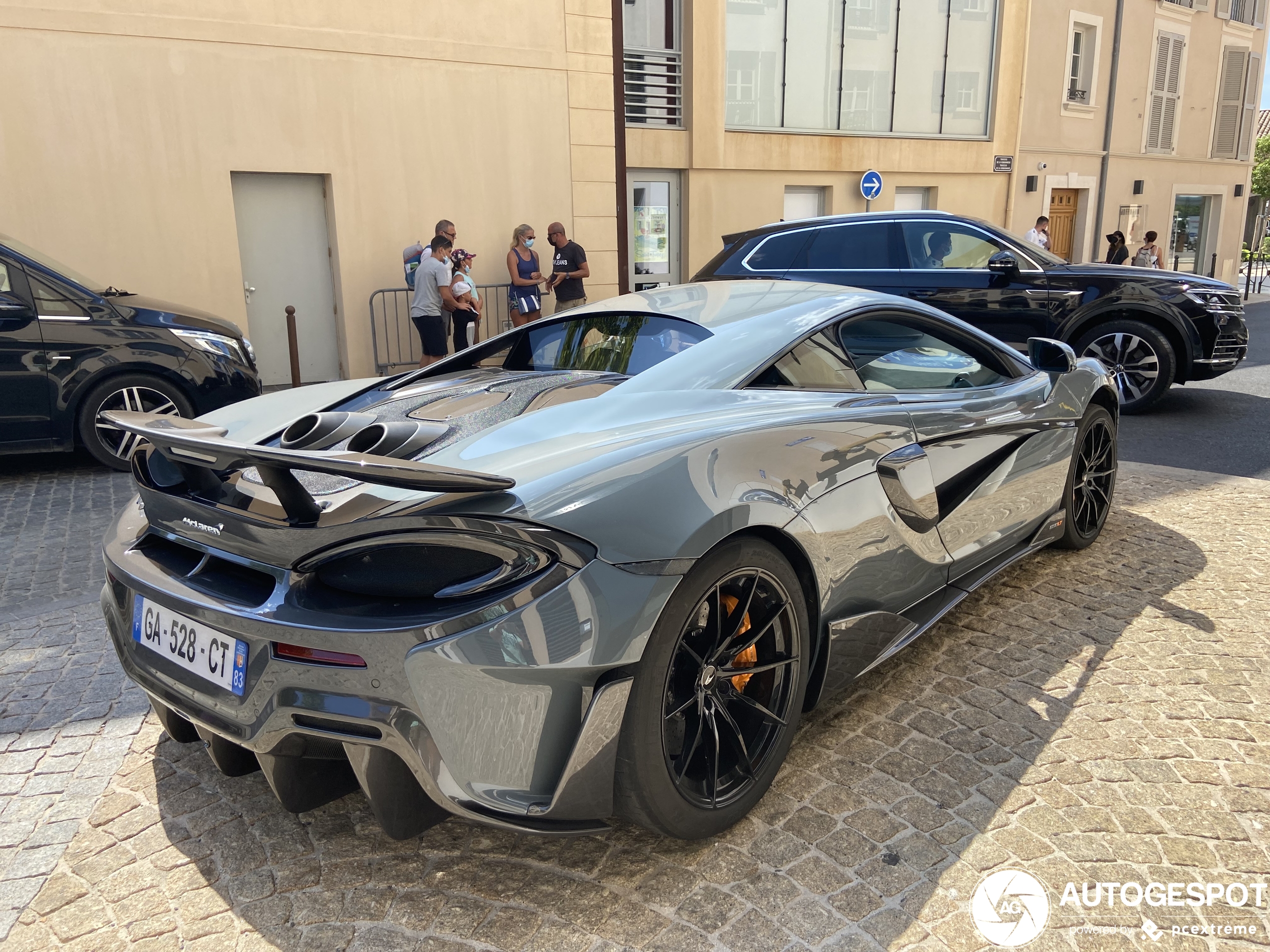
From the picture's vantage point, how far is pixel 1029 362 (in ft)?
13.8

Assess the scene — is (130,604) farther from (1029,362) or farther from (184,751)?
(1029,362)

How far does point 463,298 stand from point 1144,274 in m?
6.59

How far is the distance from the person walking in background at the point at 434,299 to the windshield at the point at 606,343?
678 centimetres

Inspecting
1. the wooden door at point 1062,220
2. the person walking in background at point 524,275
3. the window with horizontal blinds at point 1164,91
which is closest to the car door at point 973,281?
the person walking in background at point 524,275

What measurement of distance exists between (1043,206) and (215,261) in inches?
699

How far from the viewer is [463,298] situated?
33.5 ft

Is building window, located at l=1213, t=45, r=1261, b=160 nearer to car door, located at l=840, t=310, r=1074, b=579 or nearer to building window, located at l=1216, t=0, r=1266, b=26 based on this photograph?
building window, located at l=1216, t=0, r=1266, b=26

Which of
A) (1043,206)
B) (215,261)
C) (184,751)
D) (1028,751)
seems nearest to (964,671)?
(1028,751)

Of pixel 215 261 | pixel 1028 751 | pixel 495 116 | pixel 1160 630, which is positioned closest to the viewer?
pixel 1028 751

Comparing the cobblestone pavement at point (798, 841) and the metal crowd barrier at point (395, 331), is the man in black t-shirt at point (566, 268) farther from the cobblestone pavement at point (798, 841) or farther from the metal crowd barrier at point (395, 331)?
the cobblestone pavement at point (798, 841)

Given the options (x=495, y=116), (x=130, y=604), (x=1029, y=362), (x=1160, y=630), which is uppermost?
(x=495, y=116)

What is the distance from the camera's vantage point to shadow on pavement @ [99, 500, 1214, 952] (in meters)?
2.18

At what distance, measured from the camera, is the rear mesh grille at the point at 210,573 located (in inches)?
85.4

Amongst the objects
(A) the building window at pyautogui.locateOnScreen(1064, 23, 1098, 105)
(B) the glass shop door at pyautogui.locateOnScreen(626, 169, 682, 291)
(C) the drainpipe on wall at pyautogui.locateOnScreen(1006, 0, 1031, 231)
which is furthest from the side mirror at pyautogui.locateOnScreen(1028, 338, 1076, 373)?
(A) the building window at pyautogui.locateOnScreen(1064, 23, 1098, 105)
